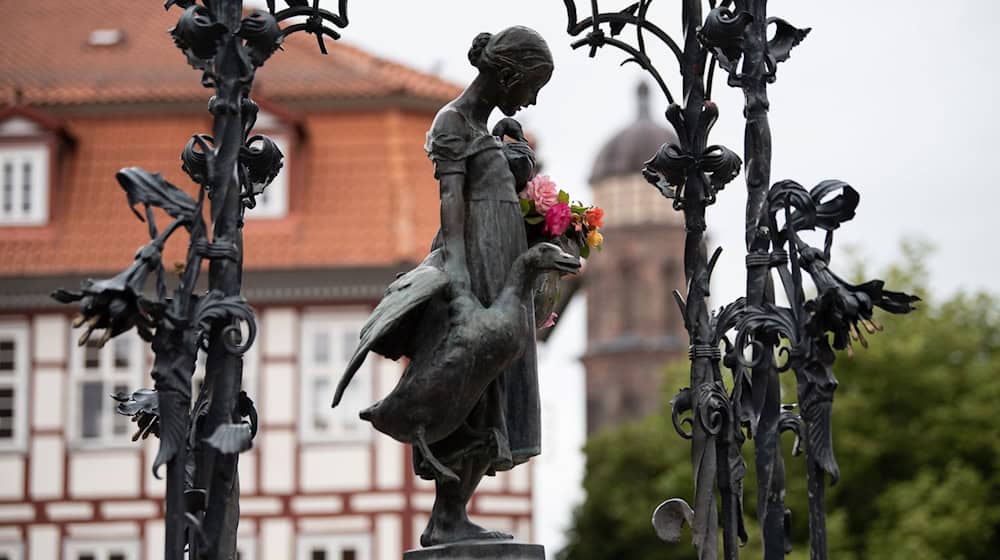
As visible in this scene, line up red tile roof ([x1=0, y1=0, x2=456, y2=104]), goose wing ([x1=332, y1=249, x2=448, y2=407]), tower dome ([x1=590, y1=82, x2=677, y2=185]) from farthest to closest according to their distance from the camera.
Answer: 1. tower dome ([x1=590, y1=82, x2=677, y2=185])
2. red tile roof ([x1=0, y1=0, x2=456, y2=104])
3. goose wing ([x1=332, y1=249, x2=448, y2=407])

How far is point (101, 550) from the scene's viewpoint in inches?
1226

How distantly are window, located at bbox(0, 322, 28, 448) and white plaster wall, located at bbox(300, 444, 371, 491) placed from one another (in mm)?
4845

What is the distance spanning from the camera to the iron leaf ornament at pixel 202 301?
22.6 ft

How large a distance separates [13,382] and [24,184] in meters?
3.65

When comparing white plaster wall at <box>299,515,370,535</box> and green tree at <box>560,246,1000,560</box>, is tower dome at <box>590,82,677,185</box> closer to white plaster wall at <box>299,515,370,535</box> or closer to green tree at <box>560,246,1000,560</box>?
green tree at <box>560,246,1000,560</box>

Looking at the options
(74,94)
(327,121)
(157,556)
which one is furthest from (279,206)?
(157,556)

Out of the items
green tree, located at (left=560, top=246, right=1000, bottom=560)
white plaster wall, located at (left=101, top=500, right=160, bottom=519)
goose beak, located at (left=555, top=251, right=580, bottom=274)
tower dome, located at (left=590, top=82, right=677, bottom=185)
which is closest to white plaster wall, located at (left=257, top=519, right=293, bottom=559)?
white plaster wall, located at (left=101, top=500, right=160, bottom=519)

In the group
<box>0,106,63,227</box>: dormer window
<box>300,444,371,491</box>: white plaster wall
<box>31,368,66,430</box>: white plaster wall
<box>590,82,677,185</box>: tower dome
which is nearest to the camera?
<box>300,444,371,491</box>: white plaster wall

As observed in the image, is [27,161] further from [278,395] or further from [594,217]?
[594,217]

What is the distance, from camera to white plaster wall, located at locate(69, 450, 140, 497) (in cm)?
3127

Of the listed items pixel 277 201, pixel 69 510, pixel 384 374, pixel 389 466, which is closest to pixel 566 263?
pixel 389 466

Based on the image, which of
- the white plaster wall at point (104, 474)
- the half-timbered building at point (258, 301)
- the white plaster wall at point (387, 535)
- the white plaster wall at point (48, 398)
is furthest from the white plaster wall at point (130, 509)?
the white plaster wall at point (387, 535)

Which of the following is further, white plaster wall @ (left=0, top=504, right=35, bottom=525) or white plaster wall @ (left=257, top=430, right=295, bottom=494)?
white plaster wall @ (left=257, top=430, right=295, bottom=494)

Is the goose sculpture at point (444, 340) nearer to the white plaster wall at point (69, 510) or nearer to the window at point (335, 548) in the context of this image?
the window at point (335, 548)
